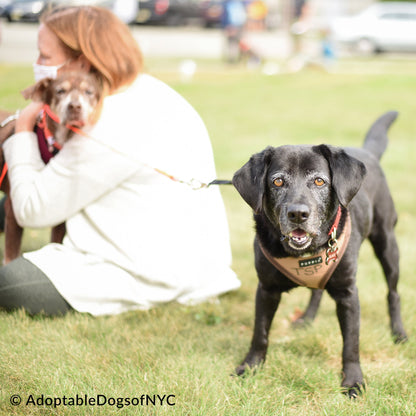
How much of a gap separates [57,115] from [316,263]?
1.98 metres

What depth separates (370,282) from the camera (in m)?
4.26

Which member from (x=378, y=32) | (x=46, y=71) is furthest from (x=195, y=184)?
(x=378, y=32)

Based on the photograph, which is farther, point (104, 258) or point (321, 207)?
point (104, 258)

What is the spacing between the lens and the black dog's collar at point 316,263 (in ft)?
8.64

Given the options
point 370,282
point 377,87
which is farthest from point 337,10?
point 370,282

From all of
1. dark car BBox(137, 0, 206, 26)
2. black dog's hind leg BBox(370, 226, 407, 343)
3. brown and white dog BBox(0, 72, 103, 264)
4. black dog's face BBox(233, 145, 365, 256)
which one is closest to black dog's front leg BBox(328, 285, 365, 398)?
black dog's face BBox(233, 145, 365, 256)

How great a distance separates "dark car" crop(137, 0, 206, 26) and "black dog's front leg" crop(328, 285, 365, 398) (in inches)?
991

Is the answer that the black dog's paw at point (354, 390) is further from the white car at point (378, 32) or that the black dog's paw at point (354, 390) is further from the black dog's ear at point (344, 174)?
the white car at point (378, 32)

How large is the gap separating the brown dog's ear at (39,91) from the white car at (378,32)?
20869mm

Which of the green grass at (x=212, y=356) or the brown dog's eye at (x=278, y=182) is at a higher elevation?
the brown dog's eye at (x=278, y=182)

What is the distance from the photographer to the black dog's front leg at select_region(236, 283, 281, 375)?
2.88 m

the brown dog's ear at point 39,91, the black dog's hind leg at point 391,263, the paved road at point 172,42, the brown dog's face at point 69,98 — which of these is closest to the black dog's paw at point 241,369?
the black dog's hind leg at point 391,263

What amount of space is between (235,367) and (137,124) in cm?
151

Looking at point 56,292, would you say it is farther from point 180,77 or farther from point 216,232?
point 180,77
